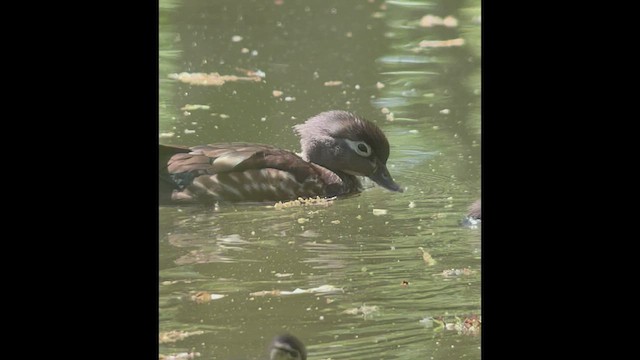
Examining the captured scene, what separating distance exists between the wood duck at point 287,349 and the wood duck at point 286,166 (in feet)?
1.29

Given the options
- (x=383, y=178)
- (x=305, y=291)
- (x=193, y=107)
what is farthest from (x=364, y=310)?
(x=193, y=107)

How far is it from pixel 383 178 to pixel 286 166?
29cm

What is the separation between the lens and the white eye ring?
2.94 meters

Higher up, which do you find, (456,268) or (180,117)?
(180,117)

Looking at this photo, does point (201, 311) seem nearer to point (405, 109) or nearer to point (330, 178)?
point (330, 178)

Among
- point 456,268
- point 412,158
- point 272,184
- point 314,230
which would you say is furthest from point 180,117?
point 456,268

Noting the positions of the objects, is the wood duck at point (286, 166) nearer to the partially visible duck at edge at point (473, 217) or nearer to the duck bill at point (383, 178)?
the duck bill at point (383, 178)

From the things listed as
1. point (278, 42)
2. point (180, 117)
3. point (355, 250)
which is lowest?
point (355, 250)

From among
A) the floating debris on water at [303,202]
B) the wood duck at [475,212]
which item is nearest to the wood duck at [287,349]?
the floating debris on water at [303,202]

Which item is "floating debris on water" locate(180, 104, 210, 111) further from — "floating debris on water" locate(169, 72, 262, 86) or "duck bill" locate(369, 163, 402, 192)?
"duck bill" locate(369, 163, 402, 192)

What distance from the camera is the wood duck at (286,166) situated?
2836 millimetres

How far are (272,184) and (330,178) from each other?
0.17m

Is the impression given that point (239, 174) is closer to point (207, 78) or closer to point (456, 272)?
point (207, 78)

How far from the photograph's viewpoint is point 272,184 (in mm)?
2867
